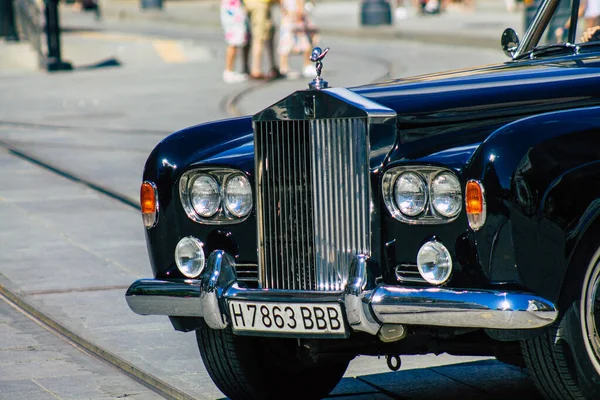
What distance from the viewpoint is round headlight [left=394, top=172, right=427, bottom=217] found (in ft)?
14.0

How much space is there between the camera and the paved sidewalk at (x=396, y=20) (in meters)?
26.2

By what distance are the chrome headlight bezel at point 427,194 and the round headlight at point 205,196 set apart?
2.49 ft

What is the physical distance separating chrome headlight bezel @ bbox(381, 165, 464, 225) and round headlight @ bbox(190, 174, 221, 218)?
0.76 meters

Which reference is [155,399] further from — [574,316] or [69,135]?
[69,135]

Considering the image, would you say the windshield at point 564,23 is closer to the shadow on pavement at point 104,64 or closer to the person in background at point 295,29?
the person in background at point 295,29

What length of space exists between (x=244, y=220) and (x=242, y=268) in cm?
18

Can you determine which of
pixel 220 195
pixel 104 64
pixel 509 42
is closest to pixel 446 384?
pixel 220 195

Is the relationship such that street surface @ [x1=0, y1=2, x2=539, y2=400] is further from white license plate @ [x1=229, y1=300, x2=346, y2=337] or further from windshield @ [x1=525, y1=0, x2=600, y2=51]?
windshield @ [x1=525, y1=0, x2=600, y2=51]

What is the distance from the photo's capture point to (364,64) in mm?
21250

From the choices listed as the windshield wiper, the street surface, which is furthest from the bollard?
the windshield wiper

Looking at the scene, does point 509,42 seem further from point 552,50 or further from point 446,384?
point 446,384

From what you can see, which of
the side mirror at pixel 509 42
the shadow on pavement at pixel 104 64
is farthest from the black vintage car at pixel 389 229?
the shadow on pavement at pixel 104 64

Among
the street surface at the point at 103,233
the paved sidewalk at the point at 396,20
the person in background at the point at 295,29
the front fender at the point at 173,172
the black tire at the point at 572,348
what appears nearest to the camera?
the black tire at the point at 572,348

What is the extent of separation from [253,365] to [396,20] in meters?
28.8
